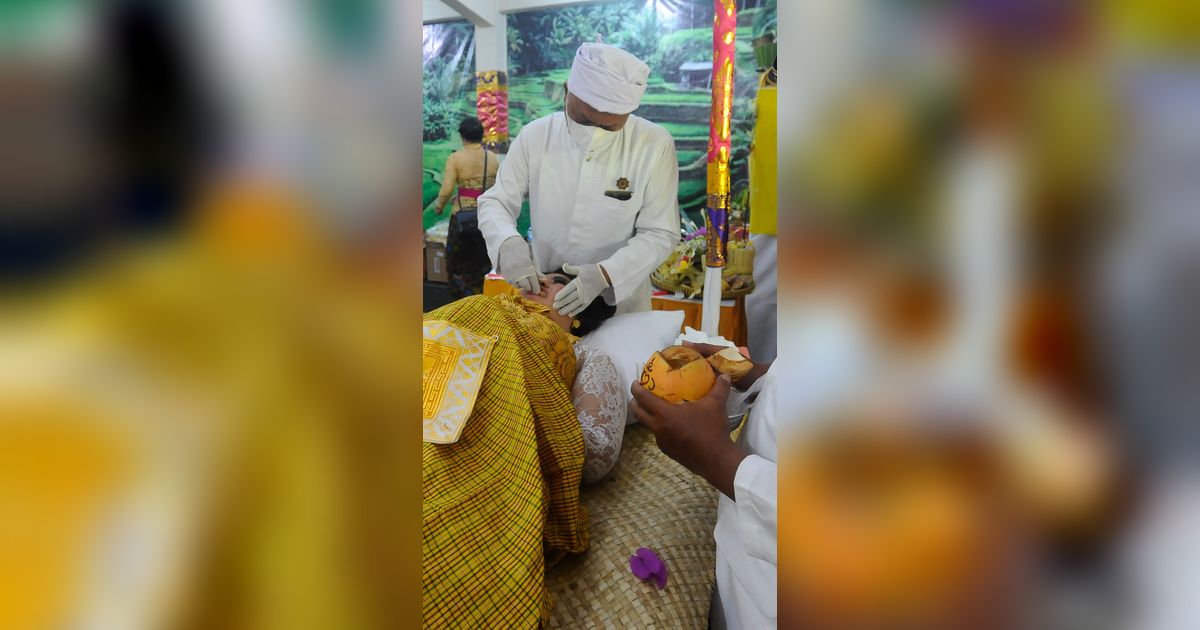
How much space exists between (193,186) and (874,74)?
39 centimetres

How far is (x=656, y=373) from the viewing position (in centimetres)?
130

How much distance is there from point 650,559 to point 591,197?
0.77 metres

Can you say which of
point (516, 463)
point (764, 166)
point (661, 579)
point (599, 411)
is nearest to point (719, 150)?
point (764, 166)

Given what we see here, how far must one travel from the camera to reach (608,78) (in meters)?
1.33

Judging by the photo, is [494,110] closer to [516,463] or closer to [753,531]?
[516,463]

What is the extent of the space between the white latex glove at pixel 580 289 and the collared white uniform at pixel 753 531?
510 millimetres

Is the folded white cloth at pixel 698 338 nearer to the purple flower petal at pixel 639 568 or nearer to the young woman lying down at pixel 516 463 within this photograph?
the young woman lying down at pixel 516 463

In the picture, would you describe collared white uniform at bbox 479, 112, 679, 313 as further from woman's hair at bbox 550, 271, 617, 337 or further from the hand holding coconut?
the hand holding coconut

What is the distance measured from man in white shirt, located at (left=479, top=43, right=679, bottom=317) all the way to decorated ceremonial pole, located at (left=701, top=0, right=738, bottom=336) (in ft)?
0.37

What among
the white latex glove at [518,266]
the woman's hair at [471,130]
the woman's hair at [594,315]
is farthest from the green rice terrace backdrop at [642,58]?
the woman's hair at [594,315]

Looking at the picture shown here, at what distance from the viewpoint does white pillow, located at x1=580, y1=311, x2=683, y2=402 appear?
4.67 ft

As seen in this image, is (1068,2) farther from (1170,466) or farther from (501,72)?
(501,72)

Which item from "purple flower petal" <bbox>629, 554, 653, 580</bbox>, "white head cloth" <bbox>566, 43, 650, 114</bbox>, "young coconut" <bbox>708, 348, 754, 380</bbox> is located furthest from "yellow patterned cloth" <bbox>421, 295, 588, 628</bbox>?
"white head cloth" <bbox>566, 43, 650, 114</bbox>

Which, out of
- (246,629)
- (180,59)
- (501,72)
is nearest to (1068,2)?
(180,59)
